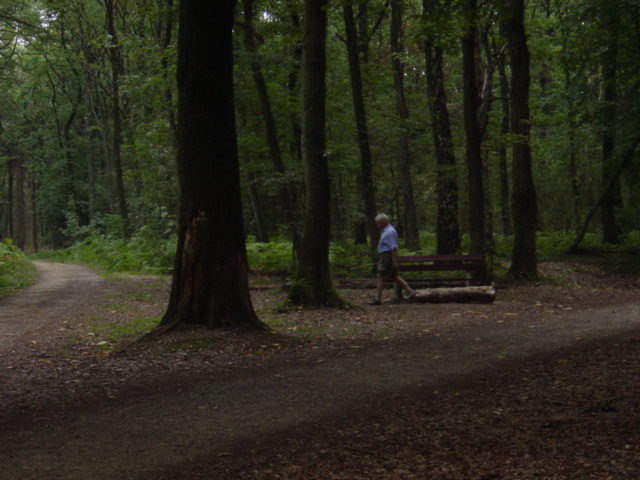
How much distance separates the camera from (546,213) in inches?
1053

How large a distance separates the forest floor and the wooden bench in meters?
3.22

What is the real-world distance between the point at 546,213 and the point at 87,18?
77.3ft

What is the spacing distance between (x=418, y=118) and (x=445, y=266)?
11.7 m

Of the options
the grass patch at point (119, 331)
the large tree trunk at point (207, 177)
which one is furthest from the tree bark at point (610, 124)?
the grass patch at point (119, 331)

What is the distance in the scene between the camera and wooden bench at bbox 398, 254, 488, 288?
44.8 ft

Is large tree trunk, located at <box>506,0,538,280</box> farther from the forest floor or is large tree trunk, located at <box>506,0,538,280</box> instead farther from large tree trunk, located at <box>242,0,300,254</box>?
large tree trunk, located at <box>242,0,300,254</box>

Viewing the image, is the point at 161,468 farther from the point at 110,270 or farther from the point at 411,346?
the point at 110,270

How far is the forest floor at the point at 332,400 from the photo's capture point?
4062mm

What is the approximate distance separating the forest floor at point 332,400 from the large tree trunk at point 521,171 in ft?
15.0

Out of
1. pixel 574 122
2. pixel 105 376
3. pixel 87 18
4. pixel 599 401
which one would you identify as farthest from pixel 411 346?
pixel 87 18

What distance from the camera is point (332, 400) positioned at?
5.59 meters

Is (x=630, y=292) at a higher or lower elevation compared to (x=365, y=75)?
lower

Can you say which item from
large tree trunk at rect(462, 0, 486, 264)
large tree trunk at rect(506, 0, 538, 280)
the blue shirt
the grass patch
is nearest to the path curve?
the grass patch

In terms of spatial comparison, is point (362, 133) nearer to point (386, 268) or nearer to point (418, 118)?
point (386, 268)
